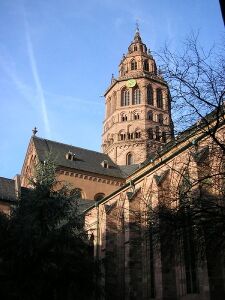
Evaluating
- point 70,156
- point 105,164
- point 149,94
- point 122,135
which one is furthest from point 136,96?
point 70,156

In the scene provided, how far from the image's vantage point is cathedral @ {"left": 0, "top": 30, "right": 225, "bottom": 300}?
10828 mm

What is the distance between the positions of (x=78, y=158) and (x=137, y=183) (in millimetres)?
14478

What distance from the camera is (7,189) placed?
33.8m

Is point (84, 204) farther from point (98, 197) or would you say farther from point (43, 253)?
point (43, 253)

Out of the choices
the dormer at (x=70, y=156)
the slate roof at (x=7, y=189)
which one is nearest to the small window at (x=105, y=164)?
the dormer at (x=70, y=156)

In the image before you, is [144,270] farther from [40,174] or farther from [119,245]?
[40,174]

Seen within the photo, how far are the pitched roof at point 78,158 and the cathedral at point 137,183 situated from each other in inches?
5.0

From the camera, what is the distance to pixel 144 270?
2080 cm

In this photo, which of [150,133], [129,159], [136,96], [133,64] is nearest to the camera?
[150,133]

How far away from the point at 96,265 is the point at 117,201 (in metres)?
7.99

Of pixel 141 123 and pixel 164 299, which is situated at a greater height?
pixel 141 123

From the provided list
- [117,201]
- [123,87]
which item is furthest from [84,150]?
[117,201]

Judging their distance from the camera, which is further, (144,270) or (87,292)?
(144,270)

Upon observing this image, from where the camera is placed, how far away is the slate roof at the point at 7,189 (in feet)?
105
